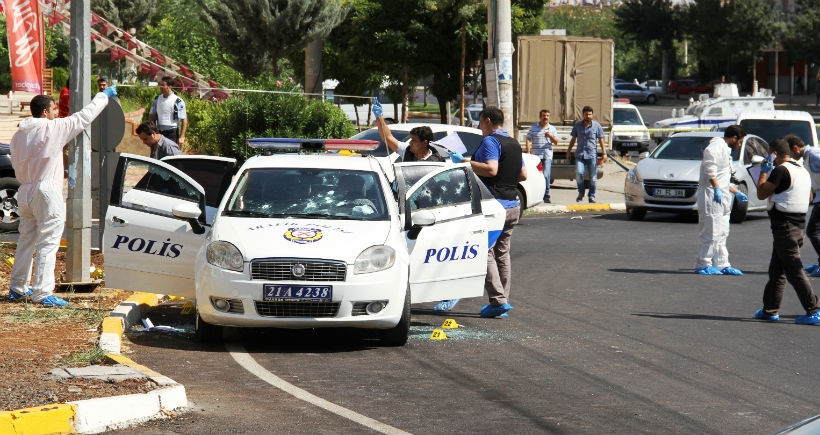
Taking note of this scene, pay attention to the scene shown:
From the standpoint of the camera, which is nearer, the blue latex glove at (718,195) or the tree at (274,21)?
the blue latex glove at (718,195)

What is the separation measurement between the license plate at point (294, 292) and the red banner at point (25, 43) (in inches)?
192

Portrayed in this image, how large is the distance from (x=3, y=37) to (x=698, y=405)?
32526 mm

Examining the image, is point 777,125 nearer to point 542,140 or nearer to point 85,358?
point 542,140

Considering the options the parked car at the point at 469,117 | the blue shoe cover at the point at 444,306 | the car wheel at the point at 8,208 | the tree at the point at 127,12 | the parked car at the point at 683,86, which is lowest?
the blue shoe cover at the point at 444,306

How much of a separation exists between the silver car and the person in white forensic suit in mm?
6195

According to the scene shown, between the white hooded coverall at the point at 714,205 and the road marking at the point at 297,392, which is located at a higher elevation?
the white hooded coverall at the point at 714,205

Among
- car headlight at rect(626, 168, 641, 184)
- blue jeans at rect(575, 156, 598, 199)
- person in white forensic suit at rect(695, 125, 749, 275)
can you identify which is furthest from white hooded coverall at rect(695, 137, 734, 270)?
blue jeans at rect(575, 156, 598, 199)

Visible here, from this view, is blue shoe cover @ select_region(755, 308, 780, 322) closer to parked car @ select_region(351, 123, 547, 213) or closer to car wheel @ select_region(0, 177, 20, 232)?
parked car @ select_region(351, 123, 547, 213)

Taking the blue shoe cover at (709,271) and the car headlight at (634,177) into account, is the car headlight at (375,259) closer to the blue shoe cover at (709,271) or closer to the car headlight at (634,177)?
the blue shoe cover at (709,271)

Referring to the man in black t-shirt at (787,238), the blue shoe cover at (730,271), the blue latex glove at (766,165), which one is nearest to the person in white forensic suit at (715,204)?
the blue shoe cover at (730,271)

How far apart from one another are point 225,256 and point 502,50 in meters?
13.3

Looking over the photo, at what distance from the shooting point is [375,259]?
10.0 metres

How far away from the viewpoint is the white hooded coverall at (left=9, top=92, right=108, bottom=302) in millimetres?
11539

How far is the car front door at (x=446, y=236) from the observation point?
10992 millimetres
